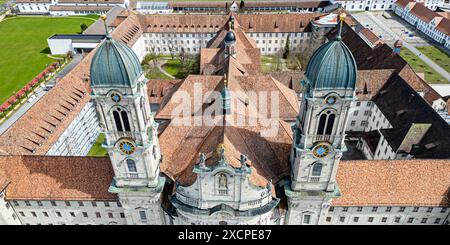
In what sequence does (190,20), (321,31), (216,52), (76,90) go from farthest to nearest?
(190,20) → (321,31) → (216,52) → (76,90)

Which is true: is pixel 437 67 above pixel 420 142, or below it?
below

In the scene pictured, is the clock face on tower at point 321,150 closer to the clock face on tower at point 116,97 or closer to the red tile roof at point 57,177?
the clock face on tower at point 116,97

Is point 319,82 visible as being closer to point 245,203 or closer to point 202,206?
point 245,203

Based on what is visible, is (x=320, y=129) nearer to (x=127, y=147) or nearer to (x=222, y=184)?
(x=222, y=184)

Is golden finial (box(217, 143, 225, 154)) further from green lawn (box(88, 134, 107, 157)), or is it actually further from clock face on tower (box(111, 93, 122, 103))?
green lawn (box(88, 134, 107, 157))

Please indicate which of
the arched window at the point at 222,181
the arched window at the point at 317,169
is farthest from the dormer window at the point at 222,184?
the arched window at the point at 317,169

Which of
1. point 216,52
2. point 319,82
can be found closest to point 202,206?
point 319,82

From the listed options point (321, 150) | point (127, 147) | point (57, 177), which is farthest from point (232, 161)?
point (57, 177)
